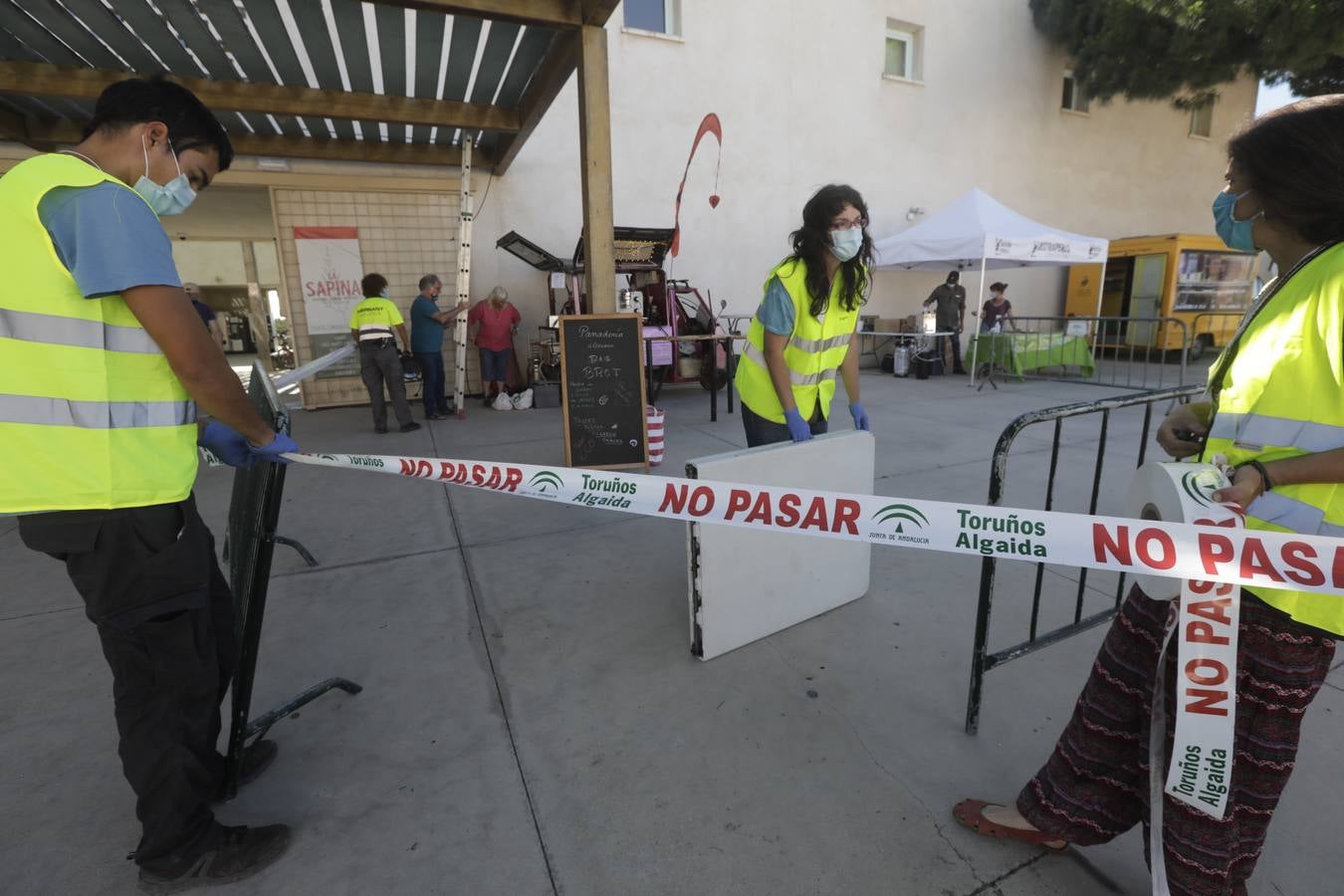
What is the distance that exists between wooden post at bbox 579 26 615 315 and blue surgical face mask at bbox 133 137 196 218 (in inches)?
147

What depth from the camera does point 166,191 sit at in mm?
1569

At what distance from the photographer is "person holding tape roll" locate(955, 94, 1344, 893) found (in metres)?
1.13

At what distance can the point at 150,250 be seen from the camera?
1.34 meters

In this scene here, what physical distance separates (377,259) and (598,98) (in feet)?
18.4

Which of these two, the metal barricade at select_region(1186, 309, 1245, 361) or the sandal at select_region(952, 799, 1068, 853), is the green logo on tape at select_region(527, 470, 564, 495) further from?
the metal barricade at select_region(1186, 309, 1245, 361)

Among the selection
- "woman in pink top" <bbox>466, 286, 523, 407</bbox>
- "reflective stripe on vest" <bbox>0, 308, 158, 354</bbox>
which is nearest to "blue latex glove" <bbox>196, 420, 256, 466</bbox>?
"reflective stripe on vest" <bbox>0, 308, 158, 354</bbox>

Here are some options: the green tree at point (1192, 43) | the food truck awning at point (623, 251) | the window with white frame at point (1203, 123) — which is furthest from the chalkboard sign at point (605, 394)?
the window with white frame at point (1203, 123)

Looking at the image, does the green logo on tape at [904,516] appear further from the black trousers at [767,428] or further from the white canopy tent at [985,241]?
the white canopy tent at [985,241]

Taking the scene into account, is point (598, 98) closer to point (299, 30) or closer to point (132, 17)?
point (299, 30)

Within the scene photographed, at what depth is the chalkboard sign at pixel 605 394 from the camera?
18.0 feet

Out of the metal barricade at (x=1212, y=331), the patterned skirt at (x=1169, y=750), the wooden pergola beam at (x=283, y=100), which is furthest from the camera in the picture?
the metal barricade at (x=1212, y=331)

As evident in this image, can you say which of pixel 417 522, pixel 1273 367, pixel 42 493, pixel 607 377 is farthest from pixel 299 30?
pixel 1273 367

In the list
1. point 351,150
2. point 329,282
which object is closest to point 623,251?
point 351,150

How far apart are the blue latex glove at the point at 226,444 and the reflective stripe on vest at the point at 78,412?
236 millimetres
